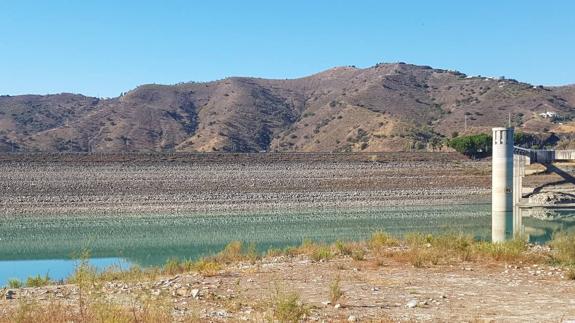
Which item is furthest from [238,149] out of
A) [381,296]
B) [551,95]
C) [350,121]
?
[381,296]

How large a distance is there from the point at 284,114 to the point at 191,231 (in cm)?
6708

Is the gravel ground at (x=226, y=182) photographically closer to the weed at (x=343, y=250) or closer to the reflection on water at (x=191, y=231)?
the reflection on water at (x=191, y=231)

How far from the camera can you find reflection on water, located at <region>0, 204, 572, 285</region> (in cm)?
2330

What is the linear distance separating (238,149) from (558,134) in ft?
105

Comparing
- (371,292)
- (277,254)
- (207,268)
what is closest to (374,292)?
(371,292)

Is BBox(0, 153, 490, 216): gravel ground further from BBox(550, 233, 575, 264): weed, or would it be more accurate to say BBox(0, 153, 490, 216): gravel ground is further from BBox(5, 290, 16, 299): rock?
BBox(5, 290, 16, 299): rock

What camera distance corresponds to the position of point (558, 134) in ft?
208

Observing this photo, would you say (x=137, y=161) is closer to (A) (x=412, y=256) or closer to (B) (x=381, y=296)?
(A) (x=412, y=256)

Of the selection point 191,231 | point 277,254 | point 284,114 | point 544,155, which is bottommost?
point 191,231

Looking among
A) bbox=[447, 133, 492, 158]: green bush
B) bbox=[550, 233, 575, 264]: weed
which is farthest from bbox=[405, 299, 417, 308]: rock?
bbox=[447, 133, 492, 158]: green bush

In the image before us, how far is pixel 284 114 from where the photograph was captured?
96.4m

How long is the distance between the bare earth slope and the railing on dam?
18759 mm

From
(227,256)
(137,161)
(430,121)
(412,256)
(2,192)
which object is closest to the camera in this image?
(412,256)

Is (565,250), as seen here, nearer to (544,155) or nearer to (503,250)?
(503,250)
